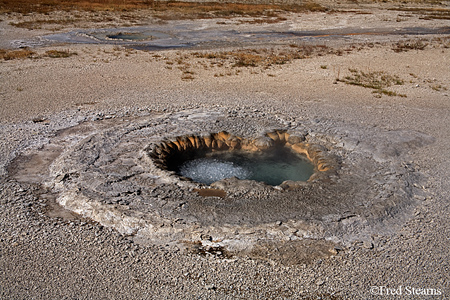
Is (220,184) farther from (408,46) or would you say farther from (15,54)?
(408,46)

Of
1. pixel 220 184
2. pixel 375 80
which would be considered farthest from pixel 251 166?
pixel 375 80

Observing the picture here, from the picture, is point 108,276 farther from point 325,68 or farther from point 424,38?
point 424,38

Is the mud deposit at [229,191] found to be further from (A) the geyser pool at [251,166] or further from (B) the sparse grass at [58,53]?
(B) the sparse grass at [58,53]

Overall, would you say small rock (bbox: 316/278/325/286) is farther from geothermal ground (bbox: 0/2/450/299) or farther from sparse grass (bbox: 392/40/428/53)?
sparse grass (bbox: 392/40/428/53)

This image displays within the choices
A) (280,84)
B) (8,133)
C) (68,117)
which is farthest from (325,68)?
(8,133)

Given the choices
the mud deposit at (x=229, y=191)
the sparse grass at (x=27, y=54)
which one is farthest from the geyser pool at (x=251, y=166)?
the sparse grass at (x=27, y=54)
